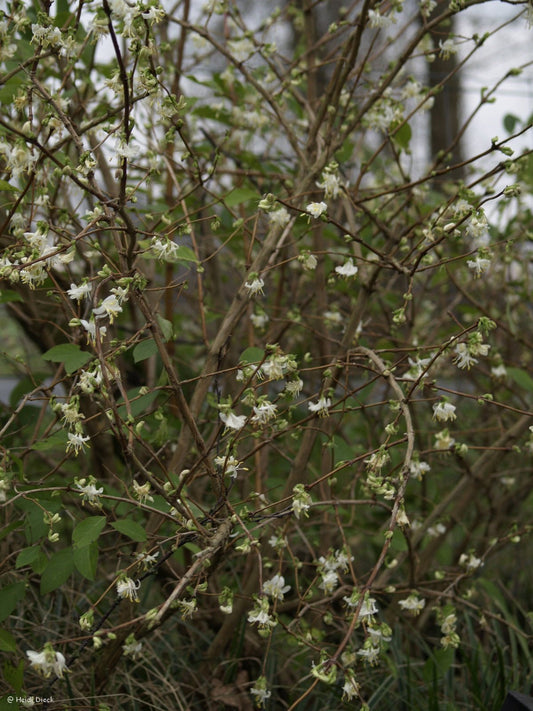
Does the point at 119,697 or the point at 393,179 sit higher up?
the point at 393,179

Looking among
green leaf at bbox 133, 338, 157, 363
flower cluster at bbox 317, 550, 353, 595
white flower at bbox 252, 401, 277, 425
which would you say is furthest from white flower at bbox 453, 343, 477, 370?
green leaf at bbox 133, 338, 157, 363

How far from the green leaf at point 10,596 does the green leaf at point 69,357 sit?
1.59 feet

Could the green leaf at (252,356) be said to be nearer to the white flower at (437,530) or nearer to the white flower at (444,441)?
the white flower at (444,441)

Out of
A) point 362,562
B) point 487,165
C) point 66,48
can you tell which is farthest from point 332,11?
point 66,48

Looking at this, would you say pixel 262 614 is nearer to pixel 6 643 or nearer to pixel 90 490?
pixel 90 490

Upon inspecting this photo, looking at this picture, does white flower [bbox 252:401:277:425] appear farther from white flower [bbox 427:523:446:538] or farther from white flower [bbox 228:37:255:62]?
white flower [bbox 228:37:255:62]

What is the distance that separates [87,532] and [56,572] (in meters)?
0.21

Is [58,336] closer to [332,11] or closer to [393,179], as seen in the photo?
[393,179]

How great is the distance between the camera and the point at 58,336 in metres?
2.33

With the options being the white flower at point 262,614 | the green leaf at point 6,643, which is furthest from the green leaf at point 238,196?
the green leaf at point 6,643

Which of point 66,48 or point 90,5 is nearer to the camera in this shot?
point 66,48

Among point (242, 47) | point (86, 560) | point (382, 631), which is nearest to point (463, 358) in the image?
point (382, 631)

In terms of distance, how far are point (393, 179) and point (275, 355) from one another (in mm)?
2204

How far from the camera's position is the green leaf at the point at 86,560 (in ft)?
4.72
